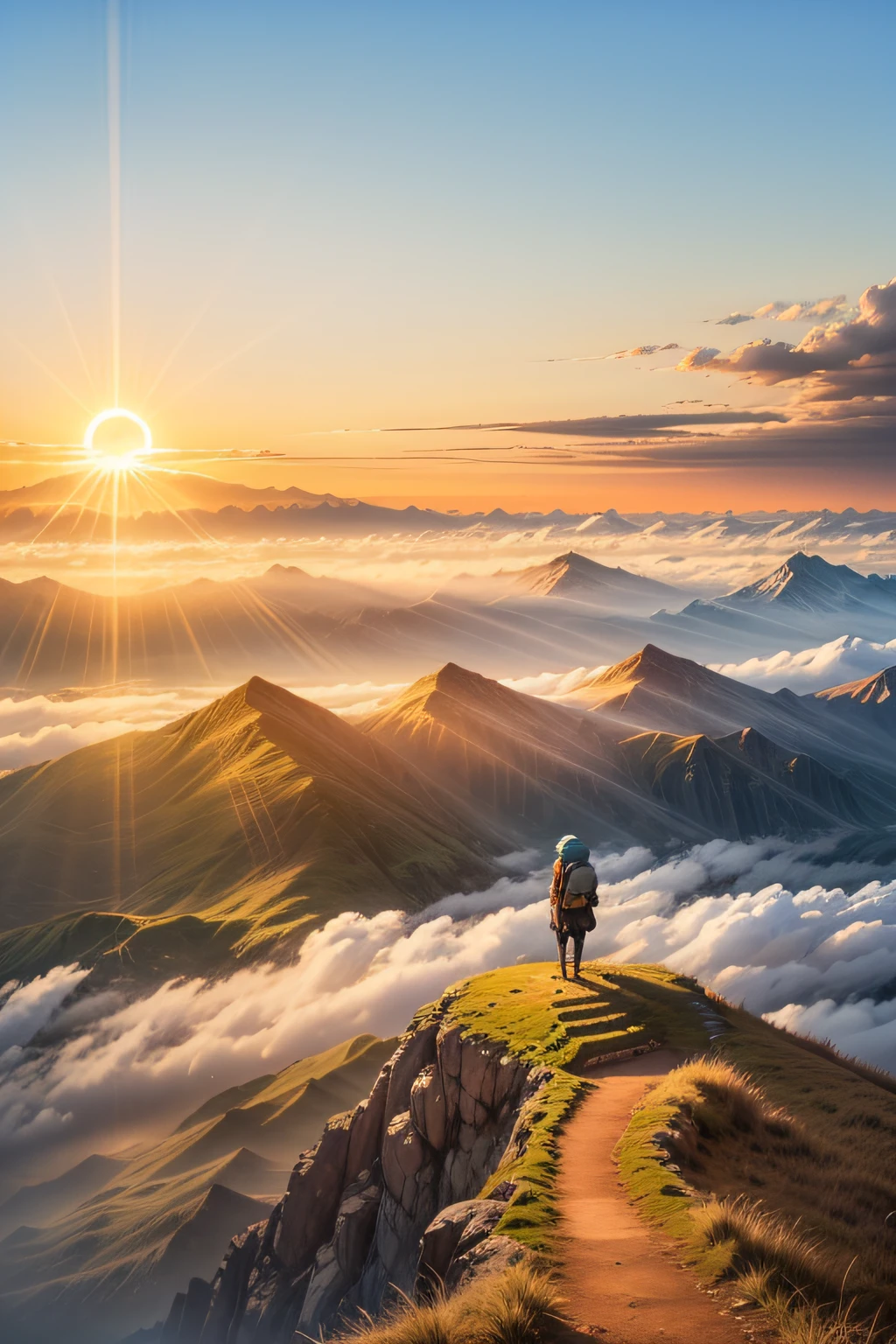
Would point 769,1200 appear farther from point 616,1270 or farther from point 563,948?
point 563,948

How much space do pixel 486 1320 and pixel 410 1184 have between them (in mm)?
25333

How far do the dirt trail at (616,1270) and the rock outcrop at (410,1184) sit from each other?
1.32 m

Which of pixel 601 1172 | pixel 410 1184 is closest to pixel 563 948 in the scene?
pixel 410 1184

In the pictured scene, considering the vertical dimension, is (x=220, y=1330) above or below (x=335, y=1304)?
below

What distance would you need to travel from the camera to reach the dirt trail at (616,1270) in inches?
580

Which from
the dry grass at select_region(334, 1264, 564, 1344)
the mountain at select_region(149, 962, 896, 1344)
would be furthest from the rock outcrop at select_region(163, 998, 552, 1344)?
the dry grass at select_region(334, 1264, 564, 1344)

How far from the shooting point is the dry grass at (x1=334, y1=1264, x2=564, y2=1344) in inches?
550

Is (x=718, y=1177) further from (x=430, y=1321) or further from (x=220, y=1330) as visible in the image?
(x=220, y=1330)

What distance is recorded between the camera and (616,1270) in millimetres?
16812

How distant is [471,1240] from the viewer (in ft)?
65.8

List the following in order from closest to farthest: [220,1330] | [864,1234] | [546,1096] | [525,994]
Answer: [864,1234], [546,1096], [525,994], [220,1330]

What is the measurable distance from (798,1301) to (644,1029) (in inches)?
761

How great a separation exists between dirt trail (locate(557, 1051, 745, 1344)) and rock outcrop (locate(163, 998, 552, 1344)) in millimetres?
1323

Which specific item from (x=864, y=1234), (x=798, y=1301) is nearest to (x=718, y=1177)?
(x=864, y=1234)
